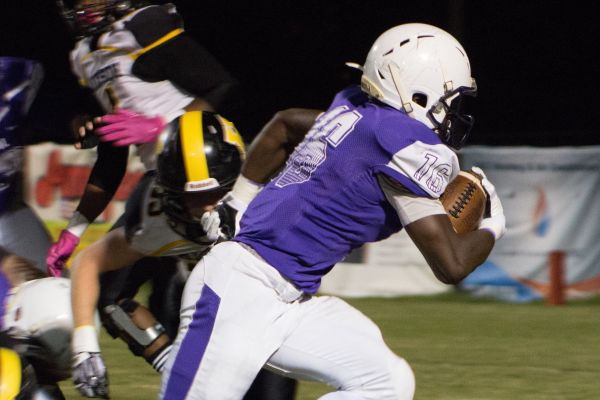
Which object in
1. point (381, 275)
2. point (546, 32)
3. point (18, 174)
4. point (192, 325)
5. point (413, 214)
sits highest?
point (413, 214)

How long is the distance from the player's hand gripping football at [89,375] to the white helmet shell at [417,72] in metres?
→ 1.40

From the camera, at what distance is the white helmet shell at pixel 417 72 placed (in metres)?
4.12

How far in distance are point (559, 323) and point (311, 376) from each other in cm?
549

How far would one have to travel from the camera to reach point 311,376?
413 cm

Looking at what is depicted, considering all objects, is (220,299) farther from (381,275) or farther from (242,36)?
(242,36)

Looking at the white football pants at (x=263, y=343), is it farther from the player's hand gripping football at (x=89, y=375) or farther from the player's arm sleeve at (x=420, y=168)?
the player's hand gripping football at (x=89, y=375)

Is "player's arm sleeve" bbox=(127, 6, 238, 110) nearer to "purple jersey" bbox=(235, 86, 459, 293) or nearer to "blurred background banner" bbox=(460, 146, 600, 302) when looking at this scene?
"purple jersey" bbox=(235, 86, 459, 293)

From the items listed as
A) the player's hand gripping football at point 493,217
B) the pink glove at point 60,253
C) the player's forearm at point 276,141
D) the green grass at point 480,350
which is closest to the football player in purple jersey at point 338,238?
the player's hand gripping football at point 493,217

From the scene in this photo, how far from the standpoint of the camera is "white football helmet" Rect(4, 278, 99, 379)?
4438 millimetres

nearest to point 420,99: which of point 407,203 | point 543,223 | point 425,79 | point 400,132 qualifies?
point 425,79

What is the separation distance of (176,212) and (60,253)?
111cm

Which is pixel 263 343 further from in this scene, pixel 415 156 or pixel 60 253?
pixel 60 253

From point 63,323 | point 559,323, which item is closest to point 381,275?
point 559,323

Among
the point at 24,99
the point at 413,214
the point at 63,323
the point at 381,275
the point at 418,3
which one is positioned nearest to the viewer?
the point at 413,214
